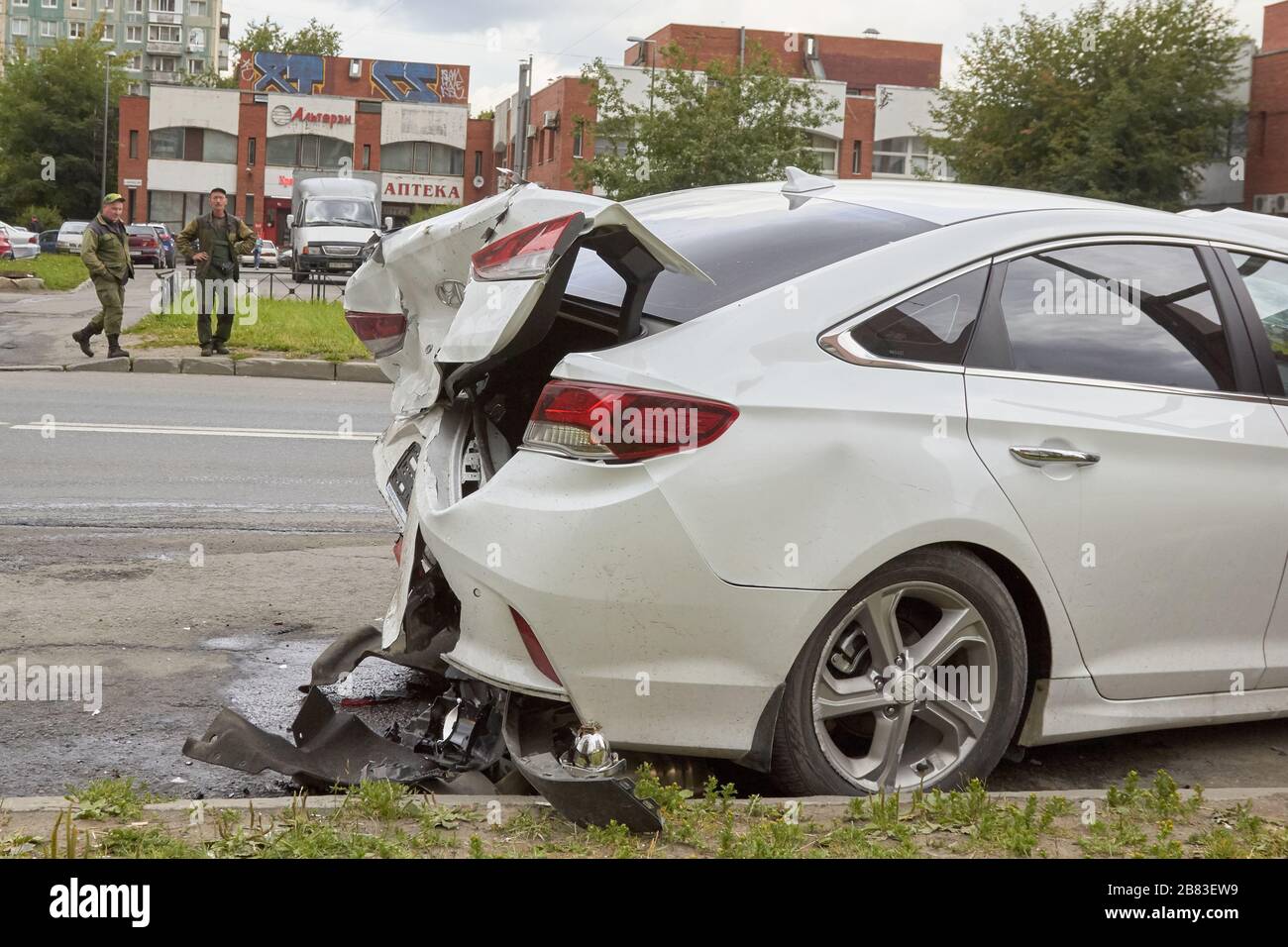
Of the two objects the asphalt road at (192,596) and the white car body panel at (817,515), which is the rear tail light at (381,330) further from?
the asphalt road at (192,596)

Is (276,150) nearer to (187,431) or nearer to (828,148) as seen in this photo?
(828,148)

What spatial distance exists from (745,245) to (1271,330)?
1685 mm

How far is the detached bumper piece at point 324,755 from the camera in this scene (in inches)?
151

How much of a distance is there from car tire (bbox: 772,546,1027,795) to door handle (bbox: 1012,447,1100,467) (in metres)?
0.29

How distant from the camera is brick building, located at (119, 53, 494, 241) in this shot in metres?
78.9

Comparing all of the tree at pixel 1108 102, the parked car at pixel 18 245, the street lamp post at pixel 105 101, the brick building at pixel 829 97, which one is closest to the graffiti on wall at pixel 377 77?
the brick building at pixel 829 97

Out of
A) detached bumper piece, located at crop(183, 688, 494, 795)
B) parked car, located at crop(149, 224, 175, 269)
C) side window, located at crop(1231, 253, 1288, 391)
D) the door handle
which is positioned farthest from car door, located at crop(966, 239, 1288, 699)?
parked car, located at crop(149, 224, 175, 269)

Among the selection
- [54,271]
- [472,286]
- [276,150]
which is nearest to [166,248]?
[54,271]

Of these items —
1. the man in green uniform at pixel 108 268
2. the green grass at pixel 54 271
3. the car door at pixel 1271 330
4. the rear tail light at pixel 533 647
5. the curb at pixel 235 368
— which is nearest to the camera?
the rear tail light at pixel 533 647

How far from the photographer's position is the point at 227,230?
16859 millimetres

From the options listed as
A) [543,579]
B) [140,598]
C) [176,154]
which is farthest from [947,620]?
[176,154]

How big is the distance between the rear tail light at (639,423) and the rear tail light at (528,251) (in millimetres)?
356

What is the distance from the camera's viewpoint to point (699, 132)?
36688 millimetres
